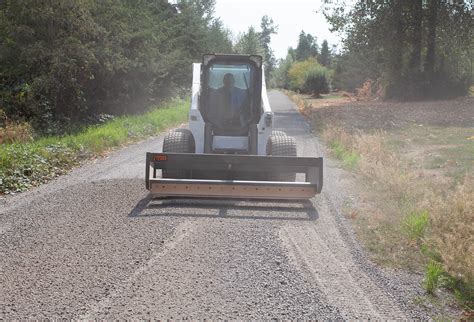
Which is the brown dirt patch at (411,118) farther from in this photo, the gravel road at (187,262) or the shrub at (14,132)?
the gravel road at (187,262)

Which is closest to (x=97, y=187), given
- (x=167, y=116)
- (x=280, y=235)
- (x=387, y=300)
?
(x=280, y=235)

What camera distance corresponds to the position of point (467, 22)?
32.9 meters

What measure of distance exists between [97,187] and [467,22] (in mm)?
31063

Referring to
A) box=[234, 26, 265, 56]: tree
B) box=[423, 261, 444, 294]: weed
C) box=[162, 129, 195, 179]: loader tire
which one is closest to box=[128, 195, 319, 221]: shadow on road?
box=[162, 129, 195, 179]: loader tire

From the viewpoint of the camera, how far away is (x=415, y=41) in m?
34.2

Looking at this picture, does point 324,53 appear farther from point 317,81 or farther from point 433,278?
point 433,278

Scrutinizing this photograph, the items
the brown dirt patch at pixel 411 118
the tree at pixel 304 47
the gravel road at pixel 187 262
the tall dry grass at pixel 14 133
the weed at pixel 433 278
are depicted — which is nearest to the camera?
the gravel road at pixel 187 262

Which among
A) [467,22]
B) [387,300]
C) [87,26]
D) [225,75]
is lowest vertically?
[387,300]

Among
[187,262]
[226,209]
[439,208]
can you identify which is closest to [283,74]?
[226,209]

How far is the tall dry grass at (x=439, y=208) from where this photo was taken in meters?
5.15

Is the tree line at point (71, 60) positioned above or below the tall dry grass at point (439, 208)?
above

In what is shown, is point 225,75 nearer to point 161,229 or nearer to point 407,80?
point 161,229

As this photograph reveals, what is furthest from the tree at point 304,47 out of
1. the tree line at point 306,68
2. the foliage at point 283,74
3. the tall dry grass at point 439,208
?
the tall dry grass at point 439,208

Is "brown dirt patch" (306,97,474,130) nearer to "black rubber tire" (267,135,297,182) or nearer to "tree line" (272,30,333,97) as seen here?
"black rubber tire" (267,135,297,182)
